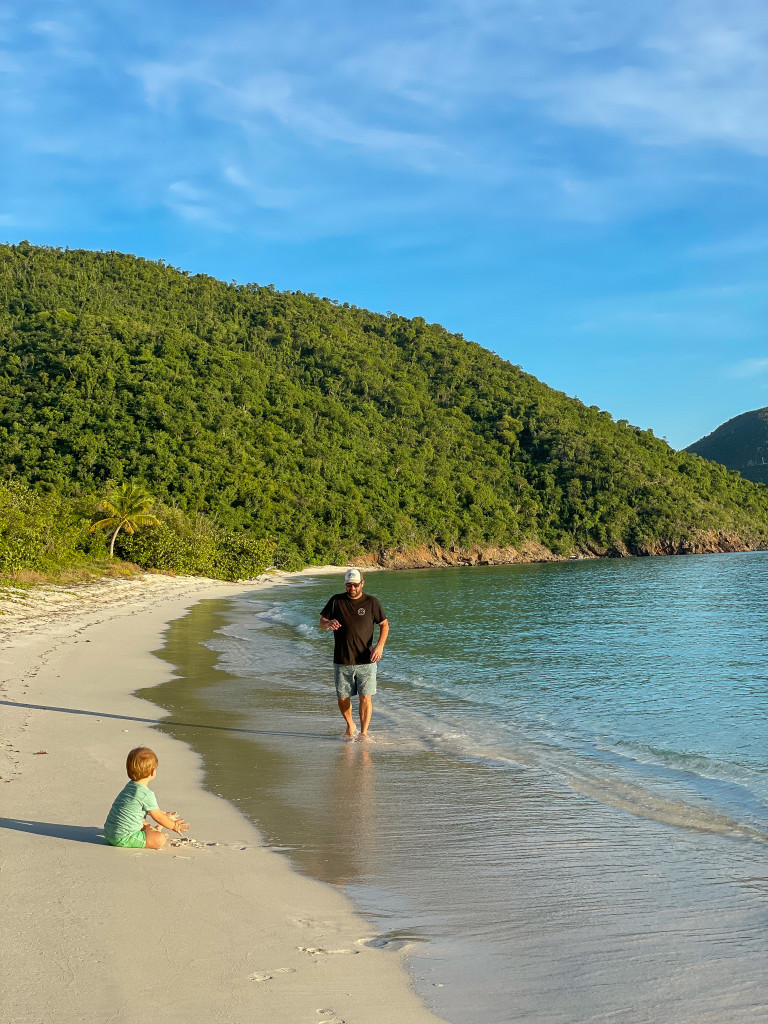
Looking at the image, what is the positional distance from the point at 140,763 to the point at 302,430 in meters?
98.5

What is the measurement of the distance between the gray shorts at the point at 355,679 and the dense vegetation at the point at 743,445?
178m

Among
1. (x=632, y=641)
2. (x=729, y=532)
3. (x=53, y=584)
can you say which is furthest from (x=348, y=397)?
(x=632, y=641)

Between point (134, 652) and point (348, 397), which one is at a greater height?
point (348, 397)

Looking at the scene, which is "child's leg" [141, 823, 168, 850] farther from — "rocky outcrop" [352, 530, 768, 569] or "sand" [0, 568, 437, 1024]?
"rocky outcrop" [352, 530, 768, 569]

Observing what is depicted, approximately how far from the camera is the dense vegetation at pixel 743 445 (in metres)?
173

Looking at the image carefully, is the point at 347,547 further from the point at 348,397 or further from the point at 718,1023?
the point at 718,1023

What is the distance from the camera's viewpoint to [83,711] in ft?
33.6

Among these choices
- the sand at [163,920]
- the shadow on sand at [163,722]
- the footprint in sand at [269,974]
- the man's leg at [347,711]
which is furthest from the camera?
the shadow on sand at [163,722]

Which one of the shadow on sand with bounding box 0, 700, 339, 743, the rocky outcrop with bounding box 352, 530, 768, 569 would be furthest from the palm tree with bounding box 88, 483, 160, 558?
the rocky outcrop with bounding box 352, 530, 768, 569

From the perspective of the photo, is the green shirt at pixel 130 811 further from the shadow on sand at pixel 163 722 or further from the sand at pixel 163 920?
the shadow on sand at pixel 163 722

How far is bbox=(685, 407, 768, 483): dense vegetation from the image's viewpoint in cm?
17262

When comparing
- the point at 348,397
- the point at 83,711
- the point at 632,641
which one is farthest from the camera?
the point at 348,397

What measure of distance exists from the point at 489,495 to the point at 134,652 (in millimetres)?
96008

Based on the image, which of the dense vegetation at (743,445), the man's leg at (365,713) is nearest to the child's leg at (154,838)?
the man's leg at (365,713)
